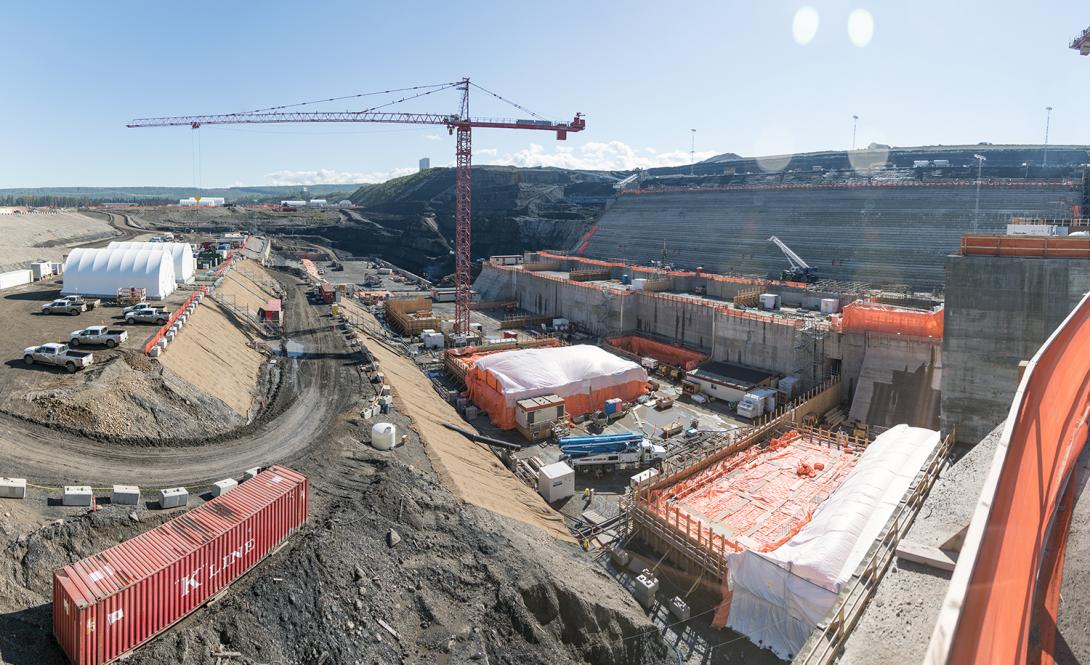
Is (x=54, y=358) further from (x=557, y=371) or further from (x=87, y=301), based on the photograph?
(x=557, y=371)

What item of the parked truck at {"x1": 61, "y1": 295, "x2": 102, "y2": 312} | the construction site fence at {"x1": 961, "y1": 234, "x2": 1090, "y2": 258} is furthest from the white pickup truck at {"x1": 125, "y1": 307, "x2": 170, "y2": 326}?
the construction site fence at {"x1": 961, "y1": 234, "x2": 1090, "y2": 258}

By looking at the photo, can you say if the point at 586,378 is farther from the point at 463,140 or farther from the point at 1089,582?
the point at 463,140

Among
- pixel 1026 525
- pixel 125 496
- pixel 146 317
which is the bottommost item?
pixel 125 496

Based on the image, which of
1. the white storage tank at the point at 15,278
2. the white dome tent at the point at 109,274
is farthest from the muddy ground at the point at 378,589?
the white storage tank at the point at 15,278

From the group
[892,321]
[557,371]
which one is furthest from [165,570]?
[892,321]

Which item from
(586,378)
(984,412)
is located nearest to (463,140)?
(586,378)

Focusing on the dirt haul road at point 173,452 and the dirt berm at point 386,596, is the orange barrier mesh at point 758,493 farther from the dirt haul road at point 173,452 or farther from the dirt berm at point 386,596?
the dirt haul road at point 173,452

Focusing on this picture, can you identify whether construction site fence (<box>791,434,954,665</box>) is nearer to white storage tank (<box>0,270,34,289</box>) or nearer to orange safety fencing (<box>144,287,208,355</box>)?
orange safety fencing (<box>144,287,208,355</box>)

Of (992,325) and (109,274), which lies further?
(109,274)
